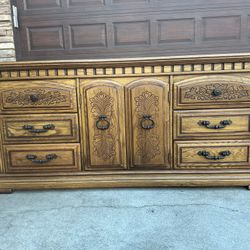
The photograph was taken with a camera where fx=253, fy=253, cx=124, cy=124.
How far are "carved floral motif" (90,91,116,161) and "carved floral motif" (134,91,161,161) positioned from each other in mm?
142

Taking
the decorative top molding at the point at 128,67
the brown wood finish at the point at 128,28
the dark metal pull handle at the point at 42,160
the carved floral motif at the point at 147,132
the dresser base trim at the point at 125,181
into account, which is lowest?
the dresser base trim at the point at 125,181

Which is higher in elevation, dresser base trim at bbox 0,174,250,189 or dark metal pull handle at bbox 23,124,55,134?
dark metal pull handle at bbox 23,124,55,134

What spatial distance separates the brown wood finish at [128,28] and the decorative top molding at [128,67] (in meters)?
0.64

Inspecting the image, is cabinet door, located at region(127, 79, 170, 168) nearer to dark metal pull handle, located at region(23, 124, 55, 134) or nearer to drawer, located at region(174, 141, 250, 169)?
drawer, located at region(174, 141, 250, 169)

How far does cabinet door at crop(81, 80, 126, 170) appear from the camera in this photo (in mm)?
1367

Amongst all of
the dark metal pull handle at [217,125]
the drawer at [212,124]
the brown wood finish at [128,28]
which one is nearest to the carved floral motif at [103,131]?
the drawer at [212,124]

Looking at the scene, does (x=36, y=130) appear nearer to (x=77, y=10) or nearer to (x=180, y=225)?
(x=180, y=225)

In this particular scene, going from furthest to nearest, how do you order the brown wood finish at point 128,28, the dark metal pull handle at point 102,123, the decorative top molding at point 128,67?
the brown wood finish at point 128,28, the dark metal pull handle at point 102,123, the decorative top molding at point 128,67

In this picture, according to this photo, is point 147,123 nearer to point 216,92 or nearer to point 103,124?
point 103,124

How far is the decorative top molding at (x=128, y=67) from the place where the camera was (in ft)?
4.25

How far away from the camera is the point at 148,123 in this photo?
1389 mm

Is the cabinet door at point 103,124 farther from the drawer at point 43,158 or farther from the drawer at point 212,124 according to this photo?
the drawer at point 212,124

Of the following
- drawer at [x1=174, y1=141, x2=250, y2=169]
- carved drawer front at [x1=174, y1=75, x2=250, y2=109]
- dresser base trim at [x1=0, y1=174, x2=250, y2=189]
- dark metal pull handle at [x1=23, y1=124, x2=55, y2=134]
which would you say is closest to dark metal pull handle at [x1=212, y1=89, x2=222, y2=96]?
carved drawer front at [x1=174, y1=75, x2=250, y2=109]

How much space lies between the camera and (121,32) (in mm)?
1928
